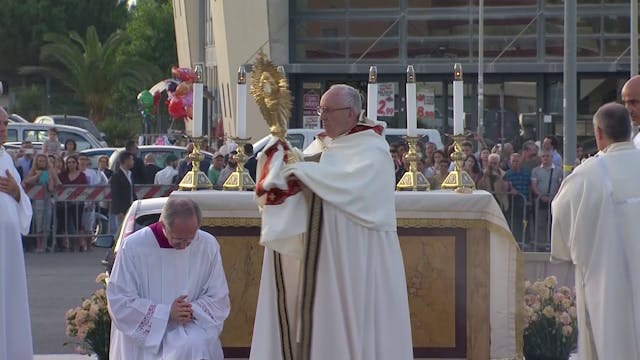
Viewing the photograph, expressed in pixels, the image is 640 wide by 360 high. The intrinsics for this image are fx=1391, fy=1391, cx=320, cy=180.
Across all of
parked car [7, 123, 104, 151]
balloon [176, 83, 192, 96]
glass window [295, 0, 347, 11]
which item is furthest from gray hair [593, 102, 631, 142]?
glass window [295, 0, 347, 11]

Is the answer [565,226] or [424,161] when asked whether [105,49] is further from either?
[565,226]

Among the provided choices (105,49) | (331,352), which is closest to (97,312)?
(331,352)

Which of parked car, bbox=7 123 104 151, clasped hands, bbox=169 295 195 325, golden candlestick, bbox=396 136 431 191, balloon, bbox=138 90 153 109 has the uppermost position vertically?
balloon, bbox=138 90 153 109

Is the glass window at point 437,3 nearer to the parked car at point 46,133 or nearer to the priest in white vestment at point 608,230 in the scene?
the parked car at point 46,133

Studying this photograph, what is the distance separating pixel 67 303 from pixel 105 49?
4515 cm

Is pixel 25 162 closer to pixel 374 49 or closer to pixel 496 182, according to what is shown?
pixel 496 182

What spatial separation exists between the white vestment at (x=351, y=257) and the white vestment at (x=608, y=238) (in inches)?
40.2

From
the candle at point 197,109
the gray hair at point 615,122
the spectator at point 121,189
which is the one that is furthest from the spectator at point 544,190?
the gray hair at point 615,122

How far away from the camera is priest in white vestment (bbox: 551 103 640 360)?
8.04 metres

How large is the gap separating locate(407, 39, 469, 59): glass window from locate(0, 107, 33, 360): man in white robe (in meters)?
25.1

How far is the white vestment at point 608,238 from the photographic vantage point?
8.04m

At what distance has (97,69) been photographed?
5859 cm

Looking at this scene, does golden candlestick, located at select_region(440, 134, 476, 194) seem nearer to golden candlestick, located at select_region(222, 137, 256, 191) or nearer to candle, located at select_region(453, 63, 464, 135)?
candle, located at select_region(453, 63, 464, 135)

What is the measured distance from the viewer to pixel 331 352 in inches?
315
